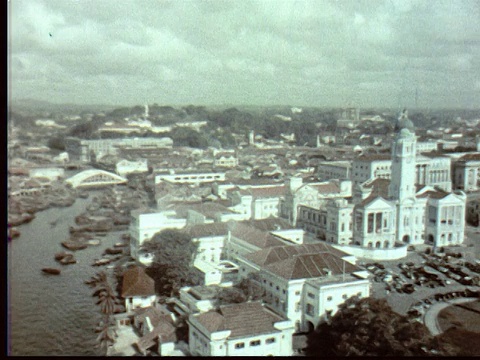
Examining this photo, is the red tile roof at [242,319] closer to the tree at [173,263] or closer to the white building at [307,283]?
the white building at [307,283]

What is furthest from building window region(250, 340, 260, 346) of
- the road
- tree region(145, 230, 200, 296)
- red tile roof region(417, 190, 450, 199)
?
red tile roof region(417, 190, 450, 199)

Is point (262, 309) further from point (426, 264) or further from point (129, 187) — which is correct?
point (129, 187)

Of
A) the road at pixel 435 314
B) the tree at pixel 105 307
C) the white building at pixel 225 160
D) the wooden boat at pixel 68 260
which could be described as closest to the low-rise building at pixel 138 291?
the tree at pixel 105 307

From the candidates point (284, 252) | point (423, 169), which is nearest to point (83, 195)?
point (284, 252)

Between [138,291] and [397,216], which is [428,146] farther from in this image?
[138,291]

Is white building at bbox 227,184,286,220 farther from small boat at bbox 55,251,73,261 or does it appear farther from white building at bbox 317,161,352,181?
white building at bbox 317,161,352,181

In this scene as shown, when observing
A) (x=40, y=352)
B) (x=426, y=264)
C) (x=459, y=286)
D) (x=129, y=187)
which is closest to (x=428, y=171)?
(x=426, y=264)
